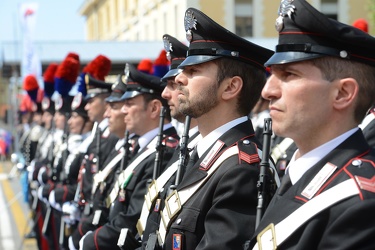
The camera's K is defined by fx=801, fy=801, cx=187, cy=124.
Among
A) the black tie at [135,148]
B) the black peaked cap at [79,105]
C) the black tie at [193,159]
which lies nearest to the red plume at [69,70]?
the black peaked cap at [79,105]

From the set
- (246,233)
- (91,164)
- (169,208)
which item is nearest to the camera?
(246,233)

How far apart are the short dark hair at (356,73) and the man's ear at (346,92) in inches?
0.9

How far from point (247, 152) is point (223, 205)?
32cm

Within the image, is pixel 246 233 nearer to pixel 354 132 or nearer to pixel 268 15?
pixel 354 132

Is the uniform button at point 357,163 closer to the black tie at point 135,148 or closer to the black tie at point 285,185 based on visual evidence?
the black tie at point 285,185

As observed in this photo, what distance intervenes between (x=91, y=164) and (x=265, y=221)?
4.65 m

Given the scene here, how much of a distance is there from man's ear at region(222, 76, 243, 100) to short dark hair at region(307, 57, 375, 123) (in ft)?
3.47

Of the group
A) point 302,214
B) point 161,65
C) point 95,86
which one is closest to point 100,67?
point 95,86

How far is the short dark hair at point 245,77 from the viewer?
3697mm

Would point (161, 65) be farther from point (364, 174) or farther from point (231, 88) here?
point (364, 174)

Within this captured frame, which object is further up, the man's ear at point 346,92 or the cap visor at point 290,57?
the cap visor at point 290,57

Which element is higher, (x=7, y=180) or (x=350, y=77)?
(x=350, y=77)

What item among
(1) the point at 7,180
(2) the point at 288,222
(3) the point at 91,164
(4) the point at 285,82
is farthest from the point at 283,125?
(1) the point at 7,180

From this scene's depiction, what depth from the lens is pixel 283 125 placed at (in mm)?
2707
